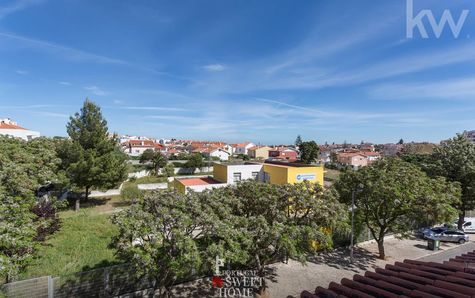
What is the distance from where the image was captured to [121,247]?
7938mm

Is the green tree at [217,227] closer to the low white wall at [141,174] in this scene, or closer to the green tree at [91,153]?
the green tree at [91,153]

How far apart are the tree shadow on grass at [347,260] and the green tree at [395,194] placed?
1123 millimetres

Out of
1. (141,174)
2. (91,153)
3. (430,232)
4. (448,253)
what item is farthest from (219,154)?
(448,253)

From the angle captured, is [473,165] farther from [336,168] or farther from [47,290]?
[336,168]

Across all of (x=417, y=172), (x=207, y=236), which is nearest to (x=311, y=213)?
(x=207, y=236)

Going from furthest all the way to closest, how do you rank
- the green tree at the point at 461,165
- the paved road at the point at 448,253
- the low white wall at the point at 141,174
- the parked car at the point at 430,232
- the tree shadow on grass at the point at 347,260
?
1. the low white wall at the point at 141,174
2. the green tree at the point at 461,165
3. the parked car at the point at 430,232
4. the paved road at the point at 448,253
5. the tree shadow on grass at the point at 347,260

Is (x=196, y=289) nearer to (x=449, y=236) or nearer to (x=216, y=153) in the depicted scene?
(x=449, y=236)

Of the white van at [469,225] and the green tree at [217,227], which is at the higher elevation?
the green tree at [217,227]

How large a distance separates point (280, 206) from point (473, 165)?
67.6 feet

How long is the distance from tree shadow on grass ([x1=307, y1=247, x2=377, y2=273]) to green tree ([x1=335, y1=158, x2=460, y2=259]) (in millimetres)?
1123

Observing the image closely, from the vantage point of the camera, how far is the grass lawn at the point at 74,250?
12.8 meters

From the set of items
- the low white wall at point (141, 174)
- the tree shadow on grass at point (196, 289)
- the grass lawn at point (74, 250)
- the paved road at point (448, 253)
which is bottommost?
the paved road at point (448, 253)

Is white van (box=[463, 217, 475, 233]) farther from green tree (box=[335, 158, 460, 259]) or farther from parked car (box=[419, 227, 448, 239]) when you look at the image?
green tree (box=[335, 158, 460, 259])

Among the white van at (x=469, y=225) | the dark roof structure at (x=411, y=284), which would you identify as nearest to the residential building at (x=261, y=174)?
the dark roof structure at (x=411, y=284)
